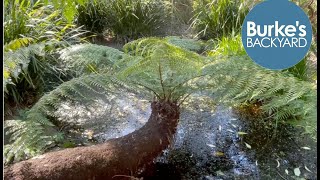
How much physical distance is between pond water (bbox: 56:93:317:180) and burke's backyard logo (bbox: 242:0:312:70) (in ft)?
1.07

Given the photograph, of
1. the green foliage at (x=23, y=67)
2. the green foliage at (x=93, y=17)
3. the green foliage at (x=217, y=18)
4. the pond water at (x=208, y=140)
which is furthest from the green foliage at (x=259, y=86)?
the green foliage at (x=93, y=17)

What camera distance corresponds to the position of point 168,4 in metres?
2.73

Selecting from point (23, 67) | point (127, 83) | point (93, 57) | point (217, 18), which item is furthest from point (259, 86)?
point (217, 18)

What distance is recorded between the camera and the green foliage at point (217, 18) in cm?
235

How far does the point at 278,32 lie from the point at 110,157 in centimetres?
57

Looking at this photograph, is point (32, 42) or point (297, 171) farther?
point (32, 42)

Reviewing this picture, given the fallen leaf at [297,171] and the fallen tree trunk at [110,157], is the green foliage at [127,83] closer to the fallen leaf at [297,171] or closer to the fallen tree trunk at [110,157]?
the fallen tree trunk at [110,157]

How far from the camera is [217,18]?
242 centimetres

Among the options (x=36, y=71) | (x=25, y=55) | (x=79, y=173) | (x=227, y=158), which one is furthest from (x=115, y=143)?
(x=36, y=71)

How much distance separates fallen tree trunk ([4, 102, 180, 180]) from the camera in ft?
3.06

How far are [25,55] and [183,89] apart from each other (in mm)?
649

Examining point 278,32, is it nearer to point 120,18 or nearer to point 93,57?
point 93,57

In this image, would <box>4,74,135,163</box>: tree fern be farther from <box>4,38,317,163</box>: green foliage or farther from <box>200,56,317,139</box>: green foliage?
<box>200,56,317,139</box>: green foliage

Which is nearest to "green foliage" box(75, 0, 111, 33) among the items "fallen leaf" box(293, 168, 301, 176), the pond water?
the pond water
